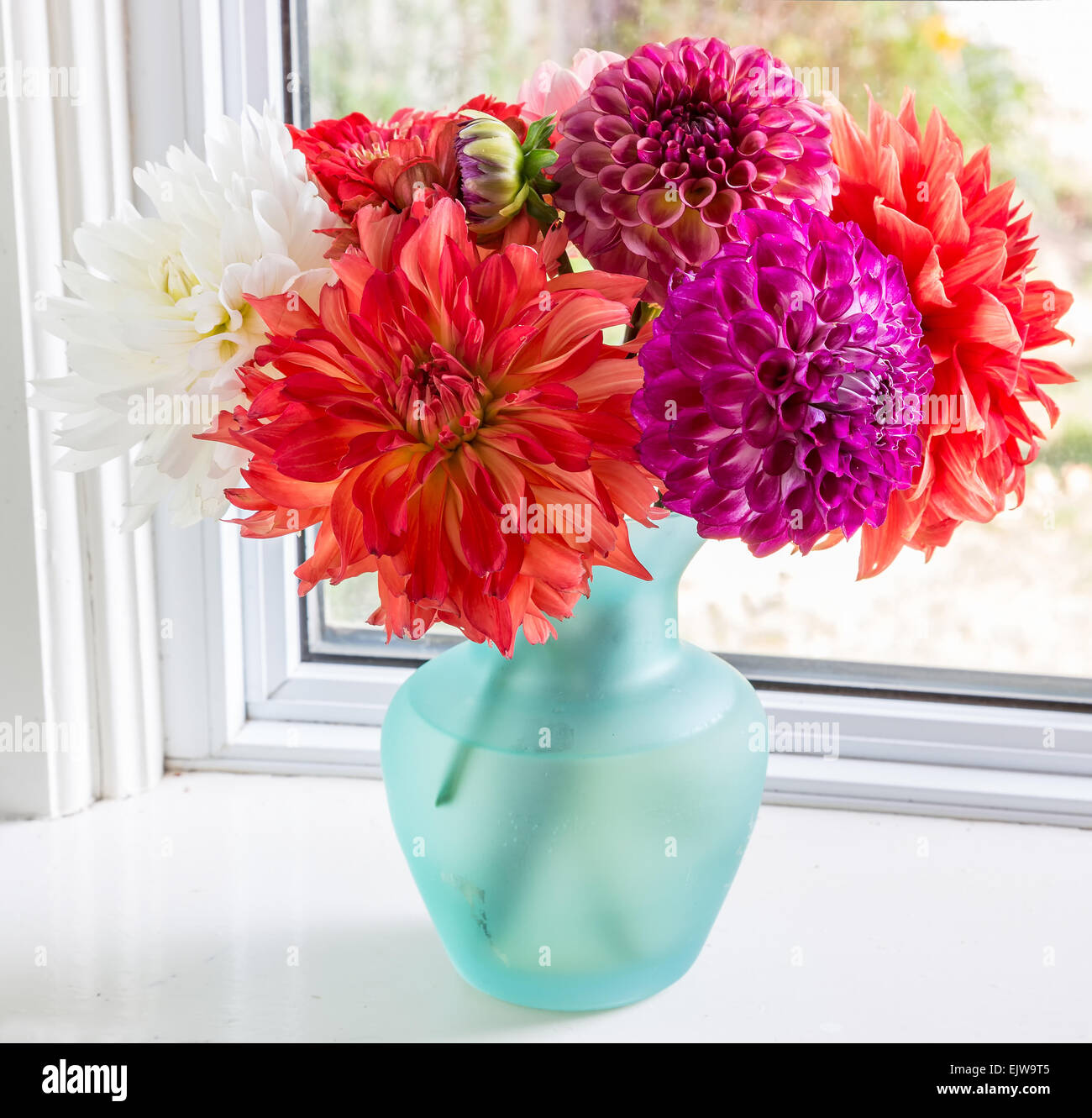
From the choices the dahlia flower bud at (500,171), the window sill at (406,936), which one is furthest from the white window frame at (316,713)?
the dahlia flower bud at (500,171)

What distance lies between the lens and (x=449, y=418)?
0.49 metres

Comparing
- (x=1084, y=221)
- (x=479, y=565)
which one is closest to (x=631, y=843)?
(x=479, y=565)

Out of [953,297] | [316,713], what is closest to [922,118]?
[953,297]

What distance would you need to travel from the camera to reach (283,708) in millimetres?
1071

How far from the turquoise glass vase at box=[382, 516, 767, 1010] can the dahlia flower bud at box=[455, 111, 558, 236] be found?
18cm

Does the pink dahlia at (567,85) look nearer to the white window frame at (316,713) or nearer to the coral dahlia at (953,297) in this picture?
the coral dahlia at (953,297)

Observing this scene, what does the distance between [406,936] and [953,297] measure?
1.78 feet

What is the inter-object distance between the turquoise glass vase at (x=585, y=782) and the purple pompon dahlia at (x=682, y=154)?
0.54 feet

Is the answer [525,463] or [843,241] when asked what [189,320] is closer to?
[525,463]

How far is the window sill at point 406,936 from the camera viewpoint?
2.42 feet

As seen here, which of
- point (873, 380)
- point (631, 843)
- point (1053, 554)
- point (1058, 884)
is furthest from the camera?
point (1053, 554)

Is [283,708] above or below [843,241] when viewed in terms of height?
below

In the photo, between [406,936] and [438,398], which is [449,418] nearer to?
[438,398]
